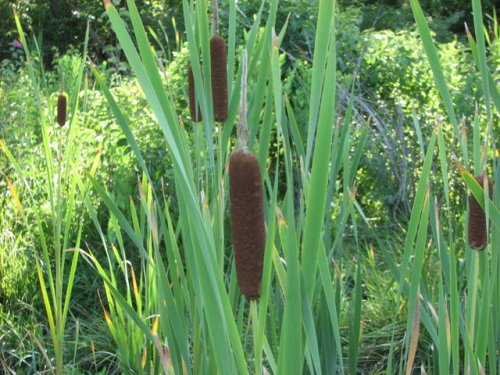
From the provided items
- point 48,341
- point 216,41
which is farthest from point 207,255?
point 48,341

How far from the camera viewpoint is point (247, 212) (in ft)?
2.94

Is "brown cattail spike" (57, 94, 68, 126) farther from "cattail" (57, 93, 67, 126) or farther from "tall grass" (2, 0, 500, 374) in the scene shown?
"tall grass" (2, 0, 500, 374)

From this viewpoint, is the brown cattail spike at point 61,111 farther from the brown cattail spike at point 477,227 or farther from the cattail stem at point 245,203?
the cattail stem at point 245,203

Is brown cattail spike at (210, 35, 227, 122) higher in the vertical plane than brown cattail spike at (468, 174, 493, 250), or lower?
higher

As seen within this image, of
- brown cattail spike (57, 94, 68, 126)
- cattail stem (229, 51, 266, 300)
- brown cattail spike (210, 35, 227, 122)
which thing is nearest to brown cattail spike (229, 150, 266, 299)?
cattail stem (229, 51, 266, 300)

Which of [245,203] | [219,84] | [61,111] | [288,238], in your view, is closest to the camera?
[245,203]

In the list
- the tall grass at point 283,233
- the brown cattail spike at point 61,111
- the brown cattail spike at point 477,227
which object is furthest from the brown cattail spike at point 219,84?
the brown cattail spike at point 61,111

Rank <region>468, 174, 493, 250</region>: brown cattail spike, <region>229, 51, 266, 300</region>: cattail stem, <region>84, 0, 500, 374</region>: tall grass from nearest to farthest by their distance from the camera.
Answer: <region>229, 51, 266, 300</region>: cattail stem → <region>84, 0, 500, 374</region>: tall grass → <region>468, 174, 493, 250</region>: brown cattail spike

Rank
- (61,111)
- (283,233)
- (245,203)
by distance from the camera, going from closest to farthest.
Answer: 1. (245,203)
2. (283,233)
3. (61,111)

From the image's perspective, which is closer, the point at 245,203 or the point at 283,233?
the point at 245,203

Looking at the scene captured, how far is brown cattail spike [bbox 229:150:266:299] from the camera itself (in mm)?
890

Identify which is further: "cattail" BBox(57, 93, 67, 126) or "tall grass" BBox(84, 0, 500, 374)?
"cattail" BBox(57, 93, 67, 126)

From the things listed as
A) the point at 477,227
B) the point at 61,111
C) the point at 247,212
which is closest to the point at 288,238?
the point at 247,212

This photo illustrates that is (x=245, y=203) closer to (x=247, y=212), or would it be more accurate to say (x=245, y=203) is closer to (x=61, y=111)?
(x=247, y=212)
